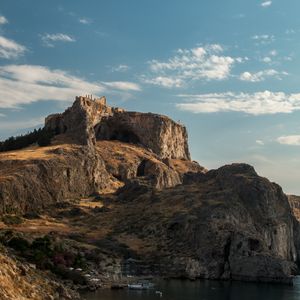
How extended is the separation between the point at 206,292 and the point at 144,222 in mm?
57935

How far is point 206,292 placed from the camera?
108 meters

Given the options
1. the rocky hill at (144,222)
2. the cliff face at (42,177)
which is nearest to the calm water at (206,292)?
the rocky hill at (144,222)

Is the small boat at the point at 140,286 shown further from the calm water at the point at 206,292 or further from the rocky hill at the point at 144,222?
the rocky hill at the point at 144,222

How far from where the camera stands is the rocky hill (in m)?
135

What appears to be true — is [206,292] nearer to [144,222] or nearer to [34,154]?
[144,222]

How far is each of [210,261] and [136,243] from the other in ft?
77.0

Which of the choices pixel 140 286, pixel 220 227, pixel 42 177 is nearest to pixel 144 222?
pixel 220 227

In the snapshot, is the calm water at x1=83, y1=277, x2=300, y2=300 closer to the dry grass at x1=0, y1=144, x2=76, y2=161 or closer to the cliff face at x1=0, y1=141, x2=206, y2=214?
the cliff face at x1=0, y1=141, x2=206, y2=214

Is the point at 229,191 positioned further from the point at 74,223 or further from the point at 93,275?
the point at 93,275

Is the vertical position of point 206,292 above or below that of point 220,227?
below

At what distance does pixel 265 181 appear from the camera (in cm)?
18825

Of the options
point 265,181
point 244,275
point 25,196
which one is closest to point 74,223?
point 25,196

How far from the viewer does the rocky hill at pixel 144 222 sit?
13538 centimetres

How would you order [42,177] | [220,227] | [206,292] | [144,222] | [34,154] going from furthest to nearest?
[34,154] → [42,177] → [144,222] → [220,227] → [206,292]
